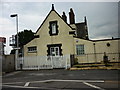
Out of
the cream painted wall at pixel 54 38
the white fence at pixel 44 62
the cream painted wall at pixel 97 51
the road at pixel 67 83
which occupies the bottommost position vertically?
the road at pixel 67 83

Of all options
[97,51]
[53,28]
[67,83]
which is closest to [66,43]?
[53,28]

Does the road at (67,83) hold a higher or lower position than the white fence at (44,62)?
lower

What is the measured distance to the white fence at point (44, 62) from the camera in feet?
67.0

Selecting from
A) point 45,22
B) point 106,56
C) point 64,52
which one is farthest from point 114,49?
point 45,22

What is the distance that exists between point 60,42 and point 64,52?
147cm

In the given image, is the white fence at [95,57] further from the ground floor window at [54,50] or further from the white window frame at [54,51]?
the white window frame at [54,51]

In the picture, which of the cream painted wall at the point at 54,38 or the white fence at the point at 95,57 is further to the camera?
the cream painted wall at the point at 54,38

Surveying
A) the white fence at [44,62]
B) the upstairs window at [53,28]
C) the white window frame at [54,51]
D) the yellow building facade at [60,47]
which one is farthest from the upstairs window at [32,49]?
the white fence at [44,62]

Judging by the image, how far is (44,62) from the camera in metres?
21.3

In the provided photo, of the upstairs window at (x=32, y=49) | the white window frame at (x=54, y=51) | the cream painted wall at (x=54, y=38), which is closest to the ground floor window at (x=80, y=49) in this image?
the cream painted wall at (x=54, y=38)

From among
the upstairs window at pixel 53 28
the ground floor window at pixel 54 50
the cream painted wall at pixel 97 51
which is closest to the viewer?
the cream painted wall at pixel 97 51

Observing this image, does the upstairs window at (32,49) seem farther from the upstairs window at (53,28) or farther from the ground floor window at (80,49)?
the ground floor window at (80,49)

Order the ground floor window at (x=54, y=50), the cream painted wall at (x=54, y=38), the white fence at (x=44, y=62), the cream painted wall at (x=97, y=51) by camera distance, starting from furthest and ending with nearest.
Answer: the ground floor window at (x=54, y=50) → the cream painted wall at (x=54, y=38) → the cream painted wall at (x=97, y=51) → the white fence at (x=44, y=62)

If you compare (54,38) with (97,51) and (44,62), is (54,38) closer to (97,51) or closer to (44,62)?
(44,62)
